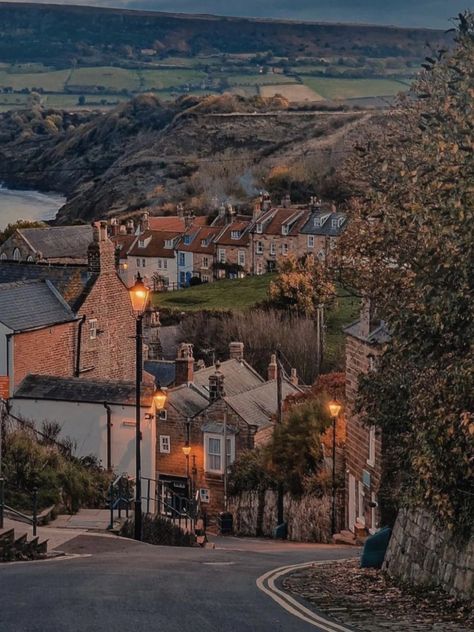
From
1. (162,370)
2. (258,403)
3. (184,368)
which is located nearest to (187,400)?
(184,368)

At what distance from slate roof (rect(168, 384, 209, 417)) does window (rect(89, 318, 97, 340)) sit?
3.89 m

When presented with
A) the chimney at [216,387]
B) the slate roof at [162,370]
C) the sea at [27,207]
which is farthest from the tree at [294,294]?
the sea at [27,207]

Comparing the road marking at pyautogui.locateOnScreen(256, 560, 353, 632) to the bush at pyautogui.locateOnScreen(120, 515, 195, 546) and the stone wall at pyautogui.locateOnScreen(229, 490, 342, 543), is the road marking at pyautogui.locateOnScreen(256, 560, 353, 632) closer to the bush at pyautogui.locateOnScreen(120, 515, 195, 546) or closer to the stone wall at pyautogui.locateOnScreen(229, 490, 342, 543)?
the bush at pyautogui.locateOnScreen(120, 515, 195, 546)

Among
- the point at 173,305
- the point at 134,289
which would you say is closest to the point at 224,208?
the point at 173,305

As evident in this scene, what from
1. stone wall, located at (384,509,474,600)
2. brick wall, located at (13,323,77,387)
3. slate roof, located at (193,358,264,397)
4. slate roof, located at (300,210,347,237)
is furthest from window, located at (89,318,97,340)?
slate roof, located at (300,210,347,237)

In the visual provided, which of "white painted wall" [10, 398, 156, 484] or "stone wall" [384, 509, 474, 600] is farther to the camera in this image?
"white painted wall" [10, 398, 156, 484]

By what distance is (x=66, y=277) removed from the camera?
140ft

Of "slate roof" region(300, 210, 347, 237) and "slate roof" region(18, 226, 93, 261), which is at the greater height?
→ "slate roof" region(300, 210, 347, 237)

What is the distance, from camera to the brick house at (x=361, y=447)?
102ft

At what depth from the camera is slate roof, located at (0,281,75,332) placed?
127 ft

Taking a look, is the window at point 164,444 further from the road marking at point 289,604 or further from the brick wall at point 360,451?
the road marking at point 289,604

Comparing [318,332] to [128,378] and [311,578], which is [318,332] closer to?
[128,378]

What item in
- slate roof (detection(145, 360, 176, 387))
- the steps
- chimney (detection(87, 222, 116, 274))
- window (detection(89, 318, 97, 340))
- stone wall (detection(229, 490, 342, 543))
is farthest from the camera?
slate roof (detection(145, 360, 176, 387))

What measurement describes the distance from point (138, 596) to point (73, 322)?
26.1 meters
